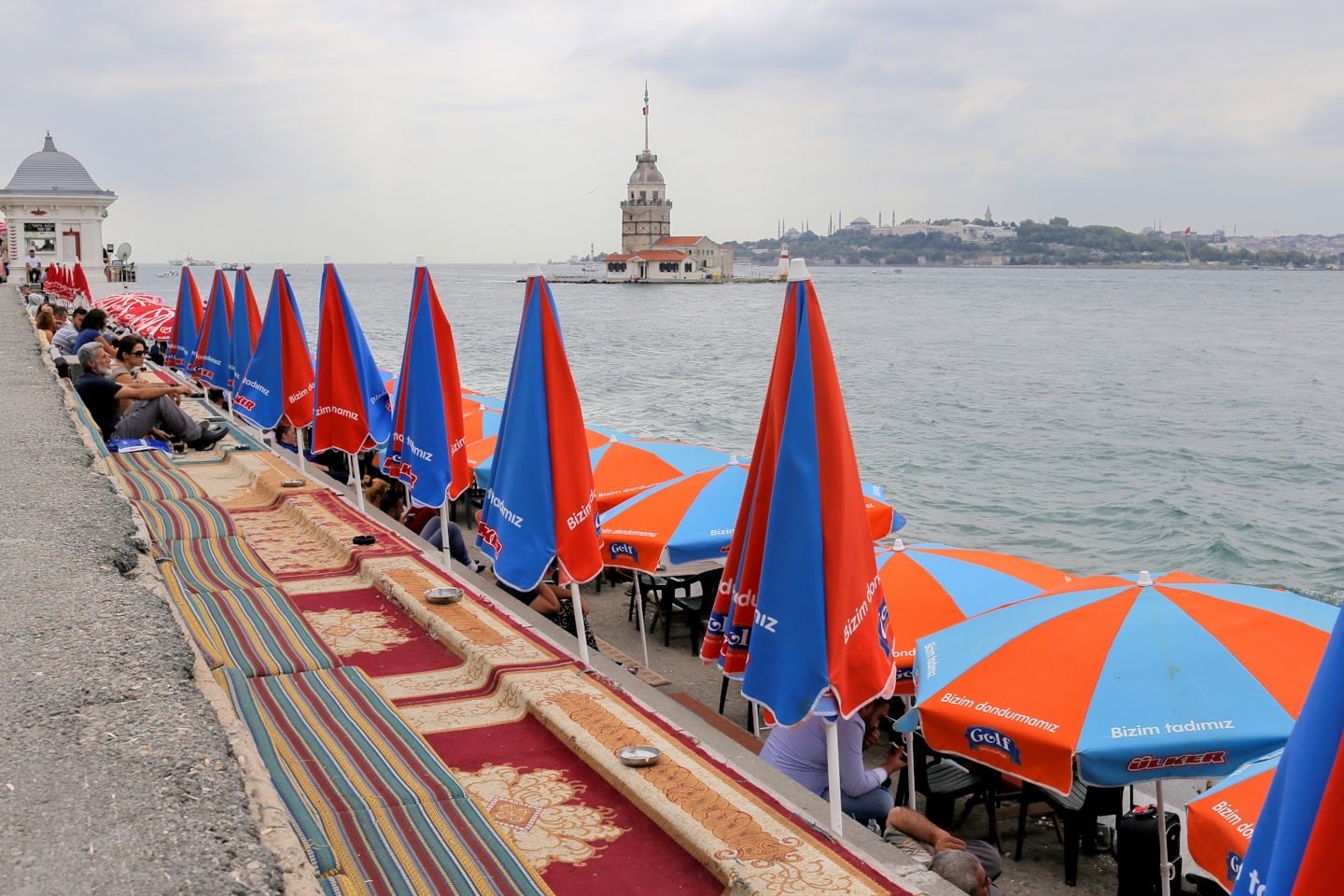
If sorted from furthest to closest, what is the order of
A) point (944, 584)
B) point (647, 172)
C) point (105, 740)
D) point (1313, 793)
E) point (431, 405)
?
1. point (647, 172)
2. point (944, 584)
3. point (431, 405)
4. point (105, 740)
5. point (1313, 793)

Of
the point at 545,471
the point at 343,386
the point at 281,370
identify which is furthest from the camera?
the point at 281,370

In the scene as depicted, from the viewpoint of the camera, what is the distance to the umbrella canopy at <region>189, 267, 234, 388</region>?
13.3m

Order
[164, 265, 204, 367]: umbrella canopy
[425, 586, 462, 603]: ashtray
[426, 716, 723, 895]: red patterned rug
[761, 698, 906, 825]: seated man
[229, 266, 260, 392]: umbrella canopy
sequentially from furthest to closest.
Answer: [164, 265, 204, 367]: umbrella canopy → [229, 266, 260, 392]: umbrella canopy → [425, 586, 462, 603]: ashtray → [761, 698, 906, 825]: seated man → [426, 716, 723, 895]: red patterned rug

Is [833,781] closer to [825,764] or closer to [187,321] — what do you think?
[825,764]

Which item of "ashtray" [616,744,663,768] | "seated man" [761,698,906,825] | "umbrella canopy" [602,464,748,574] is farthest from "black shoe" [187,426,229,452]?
"ashtray" [616,744,663,768]

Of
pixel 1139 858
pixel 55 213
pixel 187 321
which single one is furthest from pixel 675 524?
pixel 55 213

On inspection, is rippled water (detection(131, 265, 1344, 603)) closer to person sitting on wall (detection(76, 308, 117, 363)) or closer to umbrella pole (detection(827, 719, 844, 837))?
person sitting on wall (detection(76, 308, 117, 363))

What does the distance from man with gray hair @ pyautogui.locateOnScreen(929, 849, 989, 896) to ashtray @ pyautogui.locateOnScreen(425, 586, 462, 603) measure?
2.92 metres

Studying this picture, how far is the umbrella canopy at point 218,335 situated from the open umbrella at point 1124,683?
9.83 metres

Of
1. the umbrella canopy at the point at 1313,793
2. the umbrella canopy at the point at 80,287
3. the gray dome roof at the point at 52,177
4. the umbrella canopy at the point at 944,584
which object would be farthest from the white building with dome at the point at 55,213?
the umbrella canopy at the point at 1313,793

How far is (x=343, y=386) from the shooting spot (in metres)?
8.69

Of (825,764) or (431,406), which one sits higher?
(431,406)

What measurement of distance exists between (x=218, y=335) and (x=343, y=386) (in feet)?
18.5

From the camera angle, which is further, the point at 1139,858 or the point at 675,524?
the point at 675,524
